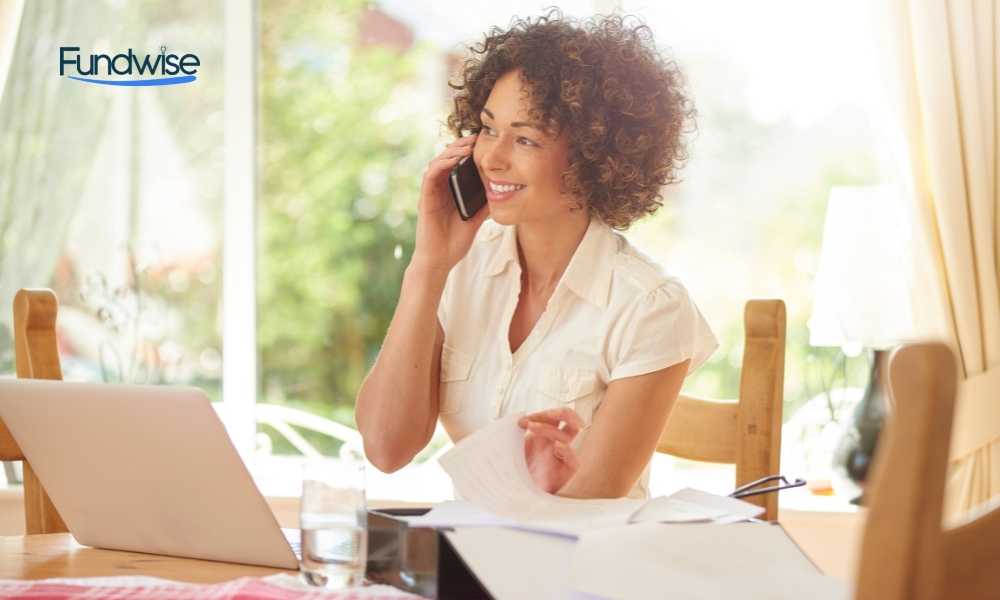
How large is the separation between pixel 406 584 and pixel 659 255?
2.23 meters

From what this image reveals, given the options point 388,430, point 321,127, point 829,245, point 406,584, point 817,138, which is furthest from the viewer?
point 321,127

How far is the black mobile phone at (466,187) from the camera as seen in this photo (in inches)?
70.3

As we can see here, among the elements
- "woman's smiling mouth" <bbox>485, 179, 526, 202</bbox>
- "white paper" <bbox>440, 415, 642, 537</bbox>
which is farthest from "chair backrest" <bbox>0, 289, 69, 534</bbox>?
"white paper" <bbox>440, 415, 642, 537</bbox>

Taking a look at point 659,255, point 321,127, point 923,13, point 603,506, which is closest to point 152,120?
point 321,127

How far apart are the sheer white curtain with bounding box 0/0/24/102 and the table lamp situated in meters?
2.23

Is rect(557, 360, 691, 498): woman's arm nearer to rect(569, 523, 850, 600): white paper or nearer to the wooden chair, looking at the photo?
rect(569, 523, 850, 600): white paper

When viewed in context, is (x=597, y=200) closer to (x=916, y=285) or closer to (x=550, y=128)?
(x=550, y=128)

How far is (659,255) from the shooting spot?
3119 mm

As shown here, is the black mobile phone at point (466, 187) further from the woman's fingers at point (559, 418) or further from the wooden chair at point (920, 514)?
the wooden chair at point (920, 514)

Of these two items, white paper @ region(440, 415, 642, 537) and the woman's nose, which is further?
the woman's nose

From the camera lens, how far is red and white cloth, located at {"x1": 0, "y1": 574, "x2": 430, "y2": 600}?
0.95 meters

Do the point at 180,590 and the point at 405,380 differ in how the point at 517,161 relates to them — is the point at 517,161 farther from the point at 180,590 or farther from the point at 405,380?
the point at 180,590

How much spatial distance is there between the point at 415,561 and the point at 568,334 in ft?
2.74

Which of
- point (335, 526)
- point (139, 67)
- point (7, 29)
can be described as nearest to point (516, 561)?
point (335, 526)
